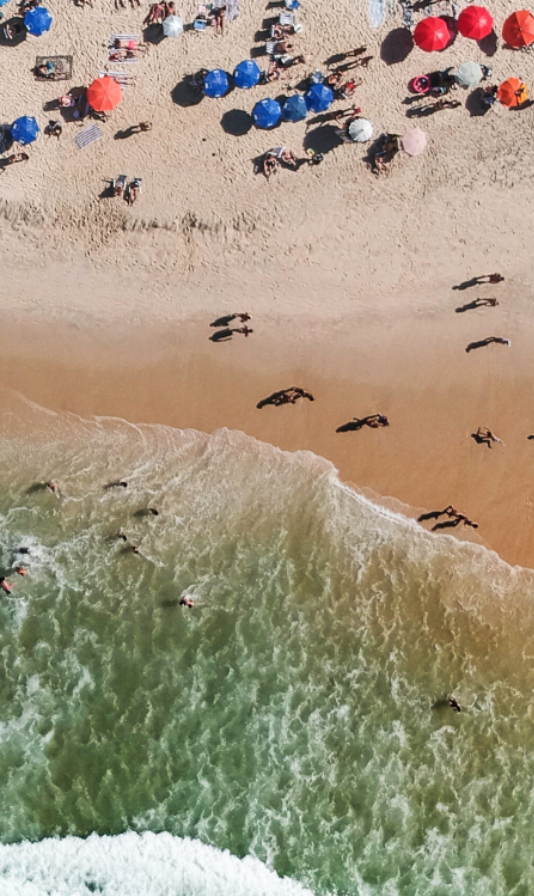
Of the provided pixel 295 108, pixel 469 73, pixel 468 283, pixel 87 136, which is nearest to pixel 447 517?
pixel 468 283

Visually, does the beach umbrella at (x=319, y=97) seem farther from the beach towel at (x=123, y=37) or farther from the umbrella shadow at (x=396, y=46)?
the beach towel at (x=123, y=37)

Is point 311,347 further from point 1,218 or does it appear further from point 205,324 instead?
point 1,218

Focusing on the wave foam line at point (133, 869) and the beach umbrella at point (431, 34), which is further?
the beach umbrella at point (431, 34)

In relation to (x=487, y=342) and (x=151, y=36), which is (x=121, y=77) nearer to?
(x=151, y=36)

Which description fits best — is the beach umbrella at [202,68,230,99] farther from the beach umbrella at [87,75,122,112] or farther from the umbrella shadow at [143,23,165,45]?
the beach umbrella at [87,75,122,112]

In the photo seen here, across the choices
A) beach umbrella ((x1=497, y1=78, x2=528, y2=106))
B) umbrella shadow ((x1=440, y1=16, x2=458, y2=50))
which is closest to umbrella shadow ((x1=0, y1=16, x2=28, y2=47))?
umbrella shadow ((x1=440, y1=16, x2=458, y2=50))

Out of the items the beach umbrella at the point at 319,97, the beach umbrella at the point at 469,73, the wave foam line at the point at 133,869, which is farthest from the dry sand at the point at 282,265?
the wave foam line at the point at 133,869

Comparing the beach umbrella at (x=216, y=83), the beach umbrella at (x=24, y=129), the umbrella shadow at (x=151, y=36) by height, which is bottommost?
the beach umbrella at (x=24, y=129)
